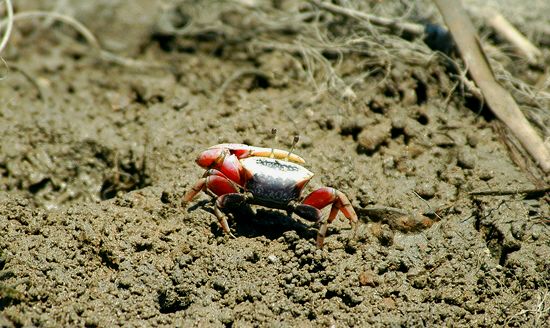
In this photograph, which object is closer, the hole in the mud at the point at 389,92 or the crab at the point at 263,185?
the crab at the point at 263,185

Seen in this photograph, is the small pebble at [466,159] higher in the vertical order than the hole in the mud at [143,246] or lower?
higher

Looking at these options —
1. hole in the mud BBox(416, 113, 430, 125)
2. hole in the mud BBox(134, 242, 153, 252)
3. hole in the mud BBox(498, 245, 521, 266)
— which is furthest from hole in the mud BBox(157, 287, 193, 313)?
hole in the mud BBox(416, 113, 430, 125)

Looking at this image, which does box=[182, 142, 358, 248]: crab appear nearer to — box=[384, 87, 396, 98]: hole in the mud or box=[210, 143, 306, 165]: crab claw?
box=[210, 143, 306, 165]: crab claw

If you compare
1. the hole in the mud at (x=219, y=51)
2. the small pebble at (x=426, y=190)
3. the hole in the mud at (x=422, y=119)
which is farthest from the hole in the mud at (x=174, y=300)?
the hole in the mud at (x=219, y=51)

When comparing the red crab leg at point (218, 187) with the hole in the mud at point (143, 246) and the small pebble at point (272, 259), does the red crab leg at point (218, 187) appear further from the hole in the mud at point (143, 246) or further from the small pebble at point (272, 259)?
the hole in the mud at point (143, 246)

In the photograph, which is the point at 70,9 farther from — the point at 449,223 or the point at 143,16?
the point at 449,223

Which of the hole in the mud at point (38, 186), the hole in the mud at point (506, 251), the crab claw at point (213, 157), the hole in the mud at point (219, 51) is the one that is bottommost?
the hole in the mud at point (38, 186)

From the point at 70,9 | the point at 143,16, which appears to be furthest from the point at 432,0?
the point at 70,9

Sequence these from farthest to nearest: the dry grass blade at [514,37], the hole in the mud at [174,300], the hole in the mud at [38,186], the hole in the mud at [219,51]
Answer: the hole in the mud at [219,51] → the dry grass blade at [514,37] → the hole in the mud at [38,186] → the hole in the mud at [174,300]
